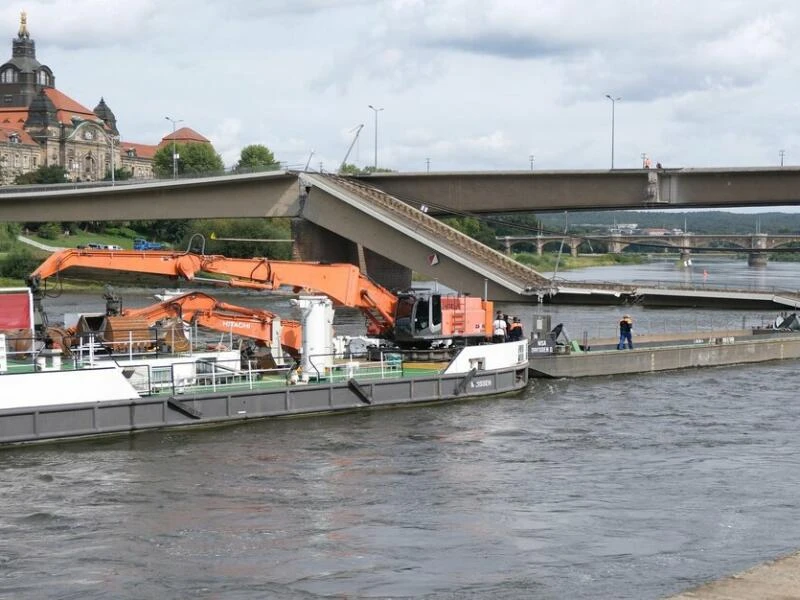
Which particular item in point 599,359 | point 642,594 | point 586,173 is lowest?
point 642,594

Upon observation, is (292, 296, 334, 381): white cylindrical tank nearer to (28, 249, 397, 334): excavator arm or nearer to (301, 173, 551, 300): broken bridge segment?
(28, 249, 397, 334): excavator arm

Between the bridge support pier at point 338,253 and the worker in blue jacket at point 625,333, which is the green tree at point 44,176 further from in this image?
the worker in blue jacket at point 625,333

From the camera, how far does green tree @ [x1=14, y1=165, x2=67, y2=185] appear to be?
6624 inches

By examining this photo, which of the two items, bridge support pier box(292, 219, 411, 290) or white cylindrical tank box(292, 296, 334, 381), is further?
bridge support pier box(292, 219, 411, 290)

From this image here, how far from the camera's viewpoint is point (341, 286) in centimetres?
4016

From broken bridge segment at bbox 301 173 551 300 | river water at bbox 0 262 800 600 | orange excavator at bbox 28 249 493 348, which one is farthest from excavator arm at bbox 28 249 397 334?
broken bridge segment at bbox 301 173 551 300

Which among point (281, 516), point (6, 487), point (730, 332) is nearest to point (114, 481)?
point (6, 487)

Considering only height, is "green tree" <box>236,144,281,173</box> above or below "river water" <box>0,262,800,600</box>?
above

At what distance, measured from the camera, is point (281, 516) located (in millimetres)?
25109

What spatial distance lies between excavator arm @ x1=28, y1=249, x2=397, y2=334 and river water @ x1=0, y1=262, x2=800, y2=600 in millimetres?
5116

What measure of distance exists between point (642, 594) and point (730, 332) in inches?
1591

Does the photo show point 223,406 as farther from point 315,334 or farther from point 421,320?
point 421,320

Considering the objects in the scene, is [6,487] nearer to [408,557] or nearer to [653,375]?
[408,557]

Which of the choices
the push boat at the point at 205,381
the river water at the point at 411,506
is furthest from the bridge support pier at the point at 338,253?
the river water at the point at 411,506
